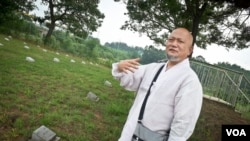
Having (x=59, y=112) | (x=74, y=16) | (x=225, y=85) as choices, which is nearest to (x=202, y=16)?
(x=225, y=85)

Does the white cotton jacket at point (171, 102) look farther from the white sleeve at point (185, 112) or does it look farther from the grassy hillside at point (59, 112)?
the grassy hillside at point (59, 112)

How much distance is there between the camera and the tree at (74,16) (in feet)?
77.6

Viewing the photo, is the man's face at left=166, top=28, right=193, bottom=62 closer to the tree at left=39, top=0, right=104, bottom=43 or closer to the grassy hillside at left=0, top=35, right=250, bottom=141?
the grassy hillside at left=0, top=35, right=250, bottom=141

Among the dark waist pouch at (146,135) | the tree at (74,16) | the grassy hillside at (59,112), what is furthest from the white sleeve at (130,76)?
the tree at (74,16)

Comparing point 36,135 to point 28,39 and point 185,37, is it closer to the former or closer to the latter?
point 185,37

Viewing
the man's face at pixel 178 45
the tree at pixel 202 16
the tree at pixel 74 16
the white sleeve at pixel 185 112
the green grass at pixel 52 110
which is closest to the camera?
the white sleeve at pixel 185 112

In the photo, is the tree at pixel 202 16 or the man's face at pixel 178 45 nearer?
the man's face at pixel 178 45

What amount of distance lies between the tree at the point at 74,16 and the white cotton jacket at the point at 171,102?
22.0 meters

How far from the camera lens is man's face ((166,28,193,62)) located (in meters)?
2.36

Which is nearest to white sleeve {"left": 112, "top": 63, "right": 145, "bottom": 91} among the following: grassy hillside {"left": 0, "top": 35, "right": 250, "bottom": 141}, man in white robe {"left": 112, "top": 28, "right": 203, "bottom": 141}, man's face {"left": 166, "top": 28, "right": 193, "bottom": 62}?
man in white robe {"left": 112, "top": 28, "right": 203, "bottom": 141}

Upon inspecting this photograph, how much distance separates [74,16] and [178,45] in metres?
23.0

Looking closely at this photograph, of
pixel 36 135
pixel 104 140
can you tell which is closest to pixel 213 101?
pixel 104 140

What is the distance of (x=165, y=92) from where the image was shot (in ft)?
7.32

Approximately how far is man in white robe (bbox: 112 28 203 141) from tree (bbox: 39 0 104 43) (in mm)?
21857
